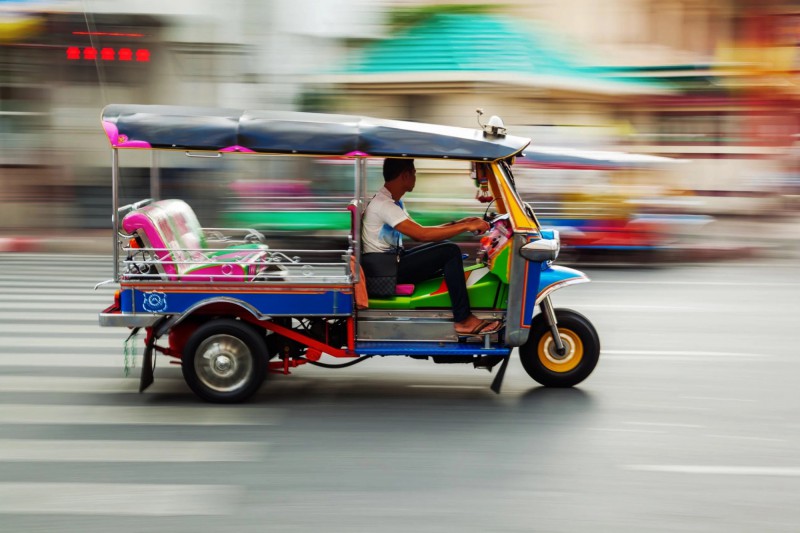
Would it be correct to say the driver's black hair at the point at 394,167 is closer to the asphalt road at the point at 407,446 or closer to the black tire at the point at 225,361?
the black tire at the point at 225,361

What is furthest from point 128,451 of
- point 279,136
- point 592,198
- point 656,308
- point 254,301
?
point 592,198

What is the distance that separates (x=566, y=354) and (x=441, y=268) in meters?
1.17

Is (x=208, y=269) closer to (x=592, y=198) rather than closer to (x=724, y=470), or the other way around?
(x=724, y=470)

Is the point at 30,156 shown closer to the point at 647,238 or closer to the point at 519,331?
the point at 647,238

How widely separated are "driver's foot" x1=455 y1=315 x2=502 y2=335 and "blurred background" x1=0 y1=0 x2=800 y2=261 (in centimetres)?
730

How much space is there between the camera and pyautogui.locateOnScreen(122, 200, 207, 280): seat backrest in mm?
6883

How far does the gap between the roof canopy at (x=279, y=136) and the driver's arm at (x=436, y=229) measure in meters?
0.50

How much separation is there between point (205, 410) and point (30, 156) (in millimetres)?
16036

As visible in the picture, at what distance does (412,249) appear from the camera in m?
7.20

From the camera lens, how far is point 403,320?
6.98 m

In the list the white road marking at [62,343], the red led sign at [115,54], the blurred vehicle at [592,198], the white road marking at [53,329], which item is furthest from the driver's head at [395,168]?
the red led sign at [115,54]

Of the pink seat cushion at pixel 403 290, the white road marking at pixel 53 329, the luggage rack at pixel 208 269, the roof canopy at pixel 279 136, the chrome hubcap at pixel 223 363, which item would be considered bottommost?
the white road marking at pixel 53 329

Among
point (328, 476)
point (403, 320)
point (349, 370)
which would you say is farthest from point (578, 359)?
point (328, 476)

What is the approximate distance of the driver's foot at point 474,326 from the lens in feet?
22.9
